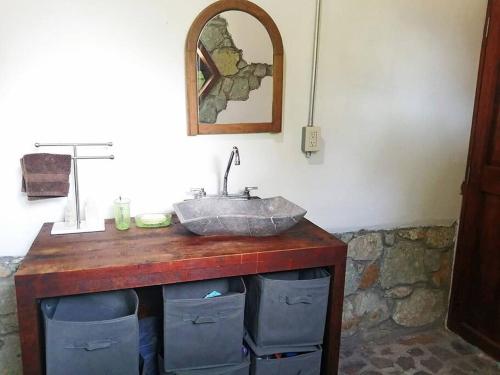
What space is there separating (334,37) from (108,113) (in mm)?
1115

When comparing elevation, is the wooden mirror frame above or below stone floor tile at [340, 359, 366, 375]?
above

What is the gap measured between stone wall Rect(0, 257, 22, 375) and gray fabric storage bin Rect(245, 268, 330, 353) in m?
1.01

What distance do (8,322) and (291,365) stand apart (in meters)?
1.21

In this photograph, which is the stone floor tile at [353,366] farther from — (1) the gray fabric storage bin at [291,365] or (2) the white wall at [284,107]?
(2) the white wall at [284,107]

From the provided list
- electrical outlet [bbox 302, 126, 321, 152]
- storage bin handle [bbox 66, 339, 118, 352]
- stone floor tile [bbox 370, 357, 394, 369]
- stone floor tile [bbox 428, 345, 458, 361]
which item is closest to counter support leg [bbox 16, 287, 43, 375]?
storage bin handle [bbox 66, 339, 118, 352]

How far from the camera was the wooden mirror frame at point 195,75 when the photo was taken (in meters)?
1.77

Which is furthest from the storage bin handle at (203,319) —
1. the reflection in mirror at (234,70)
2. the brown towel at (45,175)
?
the reflection in mirror at (234,70)

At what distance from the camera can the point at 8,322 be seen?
1.76 meters

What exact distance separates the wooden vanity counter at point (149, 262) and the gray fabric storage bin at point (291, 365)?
5 centimetres

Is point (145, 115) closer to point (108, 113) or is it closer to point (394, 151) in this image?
point (108, 113)

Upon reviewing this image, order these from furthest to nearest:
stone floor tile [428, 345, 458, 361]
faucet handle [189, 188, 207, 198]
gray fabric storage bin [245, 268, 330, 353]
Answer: stone floor tile [428, 345, 458, 361] < faucet handle [189, 188, 207, 198] < gray fabric storage bin [245, 268, 330, 353]

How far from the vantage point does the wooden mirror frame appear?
1.77 meters

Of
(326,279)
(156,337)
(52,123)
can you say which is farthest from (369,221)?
(52,123)

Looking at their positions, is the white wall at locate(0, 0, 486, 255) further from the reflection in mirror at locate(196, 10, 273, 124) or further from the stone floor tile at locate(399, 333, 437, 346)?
the stone floor tile at locate(399, 333, 437, 346)
